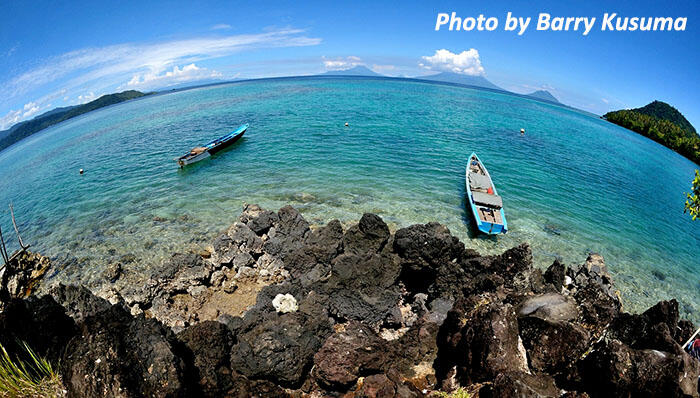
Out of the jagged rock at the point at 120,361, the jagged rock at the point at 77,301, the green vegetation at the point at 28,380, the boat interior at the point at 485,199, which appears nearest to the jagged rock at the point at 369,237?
the jagged rock at the point at 120,361

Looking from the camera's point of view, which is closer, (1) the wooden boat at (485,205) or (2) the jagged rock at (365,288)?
(2) the jagged rock at (365,288)

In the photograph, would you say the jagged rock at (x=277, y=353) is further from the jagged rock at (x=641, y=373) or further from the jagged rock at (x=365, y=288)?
the jagged rock at (x=641, y=373)

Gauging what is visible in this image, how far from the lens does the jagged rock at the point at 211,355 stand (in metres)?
6.91

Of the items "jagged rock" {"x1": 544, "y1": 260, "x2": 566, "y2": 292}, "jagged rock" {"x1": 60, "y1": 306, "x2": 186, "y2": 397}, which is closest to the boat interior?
"jagged rock" {"x1": 544, "y1": 260, "x2": 566, "y2": 292}

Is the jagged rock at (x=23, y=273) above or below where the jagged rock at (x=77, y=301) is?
below

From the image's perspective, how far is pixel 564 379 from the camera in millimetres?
6043

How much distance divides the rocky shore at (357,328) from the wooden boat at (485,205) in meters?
4.85

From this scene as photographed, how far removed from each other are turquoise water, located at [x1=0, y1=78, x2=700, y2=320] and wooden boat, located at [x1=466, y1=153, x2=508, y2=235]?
88 centimetres

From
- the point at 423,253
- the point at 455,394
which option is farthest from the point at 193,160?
the point at 455,394

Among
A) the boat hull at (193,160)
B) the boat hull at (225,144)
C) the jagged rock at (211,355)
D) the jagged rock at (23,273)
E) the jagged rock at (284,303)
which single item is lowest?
the jagged rock at (23,273)

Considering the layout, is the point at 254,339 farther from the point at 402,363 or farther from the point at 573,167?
the point at 573,167

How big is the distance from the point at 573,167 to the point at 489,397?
1725 inches

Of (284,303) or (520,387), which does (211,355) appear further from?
(520,387)

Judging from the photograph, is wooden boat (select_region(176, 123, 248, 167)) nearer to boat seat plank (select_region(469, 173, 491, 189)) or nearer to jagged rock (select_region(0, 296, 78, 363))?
jagged rock (select_region(0, 296, 78, 363))
